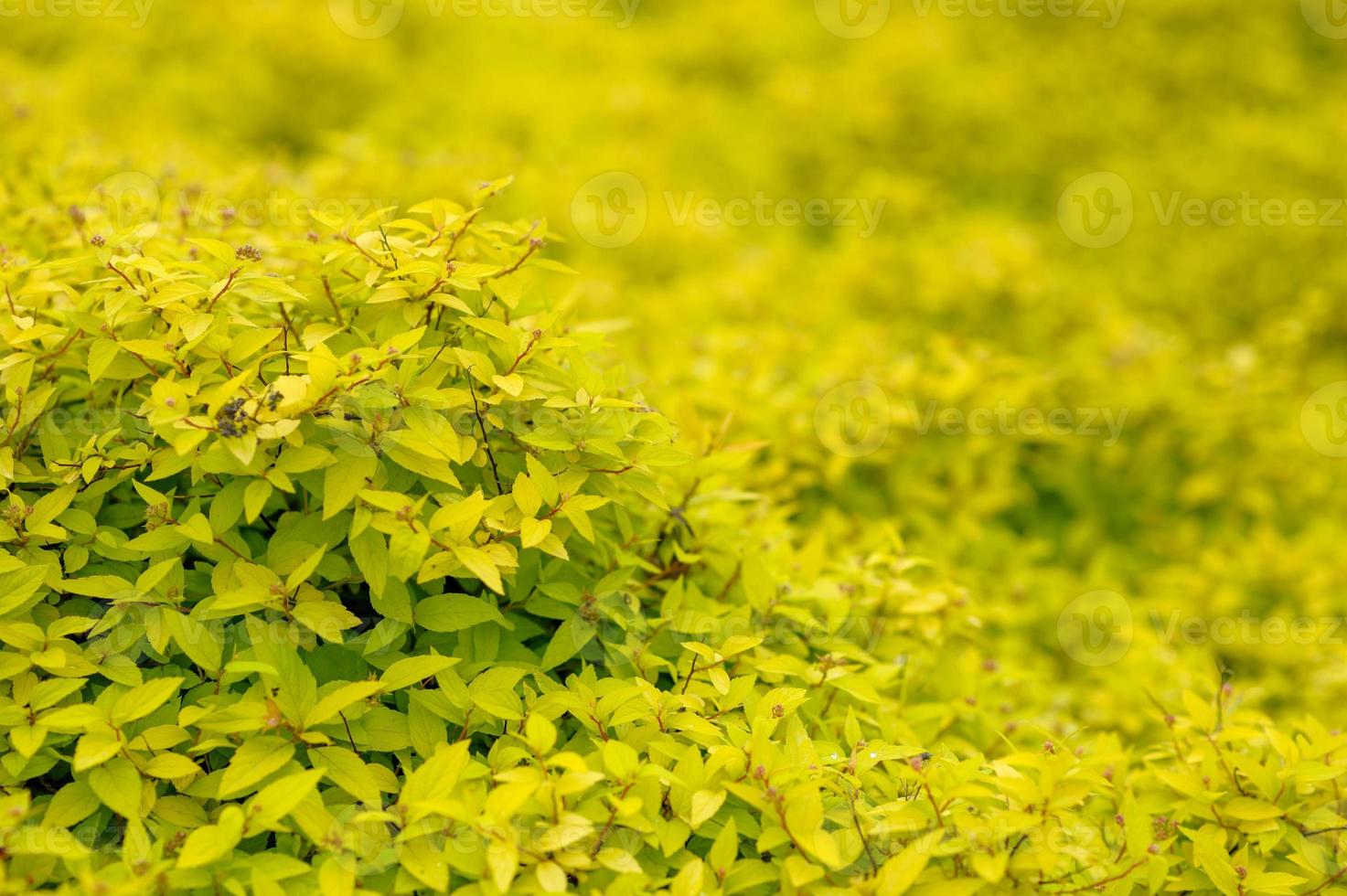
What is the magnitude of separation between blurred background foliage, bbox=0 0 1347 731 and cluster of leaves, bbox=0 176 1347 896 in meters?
0.57

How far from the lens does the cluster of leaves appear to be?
1.50m

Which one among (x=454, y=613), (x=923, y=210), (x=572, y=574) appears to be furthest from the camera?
(x=923, y=210)

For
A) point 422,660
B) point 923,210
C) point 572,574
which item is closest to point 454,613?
point 422,660

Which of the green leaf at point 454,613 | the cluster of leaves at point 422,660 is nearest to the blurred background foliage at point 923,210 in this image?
the cluster of leaves at point 422,660

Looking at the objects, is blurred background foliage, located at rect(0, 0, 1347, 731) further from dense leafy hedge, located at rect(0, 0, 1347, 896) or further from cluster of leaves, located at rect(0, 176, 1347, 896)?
cluster of leaves, located at rect(0, 176, 1347, 896)

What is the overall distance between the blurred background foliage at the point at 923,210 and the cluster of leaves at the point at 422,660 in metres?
0.57

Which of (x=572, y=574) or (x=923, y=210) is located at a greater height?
(x=923, y=210)

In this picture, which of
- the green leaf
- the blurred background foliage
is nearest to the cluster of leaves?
the green leaf

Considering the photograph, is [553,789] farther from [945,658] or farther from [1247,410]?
[1247,410]

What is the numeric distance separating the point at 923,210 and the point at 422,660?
198 inches

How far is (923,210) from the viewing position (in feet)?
19.3

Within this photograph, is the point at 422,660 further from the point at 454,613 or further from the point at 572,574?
the point at 572,574

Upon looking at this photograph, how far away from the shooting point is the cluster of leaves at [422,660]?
1.50 metres

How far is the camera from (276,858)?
145cm
